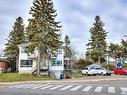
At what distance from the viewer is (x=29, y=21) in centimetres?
5738

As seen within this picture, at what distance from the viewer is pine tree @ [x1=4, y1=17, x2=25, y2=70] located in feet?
264

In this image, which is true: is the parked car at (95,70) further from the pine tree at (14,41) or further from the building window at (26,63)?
the pine tree at (14,41)

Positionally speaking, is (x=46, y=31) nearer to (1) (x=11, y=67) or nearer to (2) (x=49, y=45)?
(2) (x=49, y=45)

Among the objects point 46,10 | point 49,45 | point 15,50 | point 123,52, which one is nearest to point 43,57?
point 49,45

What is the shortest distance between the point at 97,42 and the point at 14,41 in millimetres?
21796

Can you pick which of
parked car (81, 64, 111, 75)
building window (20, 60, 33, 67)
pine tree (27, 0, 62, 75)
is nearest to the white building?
building window (20, 60, 33, 67)

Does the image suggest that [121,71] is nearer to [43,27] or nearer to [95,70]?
[95,70]

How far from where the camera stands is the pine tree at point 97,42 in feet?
271

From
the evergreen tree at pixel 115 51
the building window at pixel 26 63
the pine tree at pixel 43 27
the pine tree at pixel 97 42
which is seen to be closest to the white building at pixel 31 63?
the building window at pixel 26 63

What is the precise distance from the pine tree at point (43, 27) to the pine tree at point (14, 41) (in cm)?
2262

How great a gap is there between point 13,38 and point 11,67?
882cm

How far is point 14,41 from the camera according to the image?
267ft

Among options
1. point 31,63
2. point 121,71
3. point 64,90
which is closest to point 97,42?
point 121,71

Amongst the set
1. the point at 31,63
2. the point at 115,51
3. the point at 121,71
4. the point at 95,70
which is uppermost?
the point at 115,51
